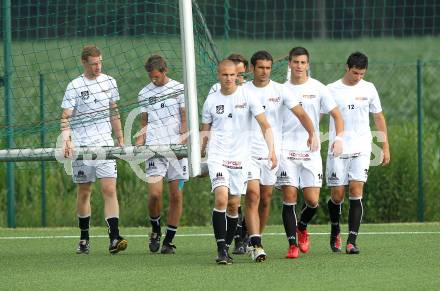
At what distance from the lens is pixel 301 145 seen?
13.8m

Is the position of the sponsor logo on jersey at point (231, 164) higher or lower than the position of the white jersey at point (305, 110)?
lower

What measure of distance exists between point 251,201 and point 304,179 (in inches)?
35.0

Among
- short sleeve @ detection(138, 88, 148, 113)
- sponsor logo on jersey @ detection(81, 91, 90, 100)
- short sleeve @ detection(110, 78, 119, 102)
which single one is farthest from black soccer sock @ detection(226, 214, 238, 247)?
sponsor logo on jersey @ detection(81, 91, 90, 100)

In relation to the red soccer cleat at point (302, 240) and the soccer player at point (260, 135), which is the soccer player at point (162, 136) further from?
the red soccer cleat at point (302, 240)

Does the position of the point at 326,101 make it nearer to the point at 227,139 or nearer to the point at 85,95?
the point at 227,139

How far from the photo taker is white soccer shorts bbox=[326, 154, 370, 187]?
13883 millimetres

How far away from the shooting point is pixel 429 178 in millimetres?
18922

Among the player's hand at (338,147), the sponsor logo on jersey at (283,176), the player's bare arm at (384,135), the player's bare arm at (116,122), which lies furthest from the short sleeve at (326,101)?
the player's bare arm at (116,122)

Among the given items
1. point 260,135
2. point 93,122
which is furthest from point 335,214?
point 93,122

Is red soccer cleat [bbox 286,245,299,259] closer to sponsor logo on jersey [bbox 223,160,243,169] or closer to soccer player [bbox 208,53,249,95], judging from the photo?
sponsor logo on jersey [bbox 223,160,243,169]

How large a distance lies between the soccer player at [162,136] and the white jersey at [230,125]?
1.36 metres

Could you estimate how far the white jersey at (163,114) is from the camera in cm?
1438

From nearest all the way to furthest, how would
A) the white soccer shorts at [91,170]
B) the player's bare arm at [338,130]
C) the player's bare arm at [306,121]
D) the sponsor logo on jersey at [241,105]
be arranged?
the sponsor logo on jersey at [241,105]
the player's bare arm at [306,121]
the player's bare arm at [338,130]
the white soccer shorts at [91,170]

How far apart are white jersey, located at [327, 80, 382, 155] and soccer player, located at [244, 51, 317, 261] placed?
→ 1.49ft
